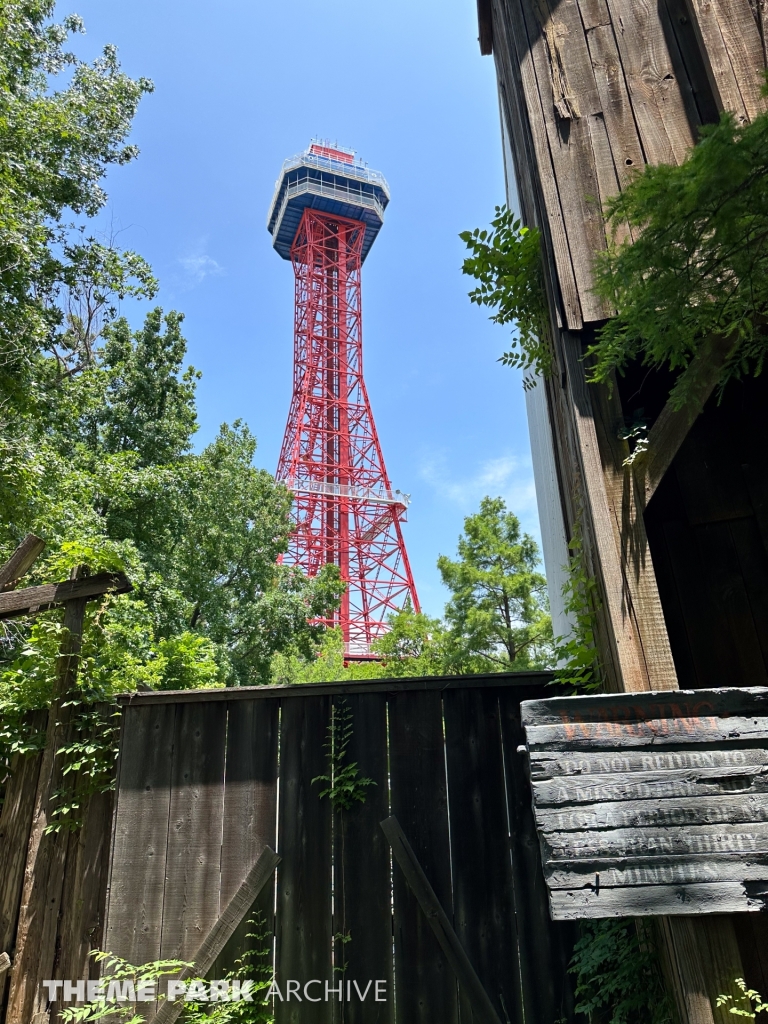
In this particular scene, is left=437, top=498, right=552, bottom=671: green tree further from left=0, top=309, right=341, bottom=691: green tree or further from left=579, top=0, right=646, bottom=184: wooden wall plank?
left=579, top=0, right=646, bottom=184: wooden wall plank

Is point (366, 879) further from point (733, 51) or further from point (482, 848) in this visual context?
point (733, 51)

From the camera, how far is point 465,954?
9.67ft

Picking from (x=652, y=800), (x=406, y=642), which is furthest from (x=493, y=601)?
(x=652, y=800)

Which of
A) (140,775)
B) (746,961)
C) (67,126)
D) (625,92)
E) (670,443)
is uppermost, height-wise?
(67,126)

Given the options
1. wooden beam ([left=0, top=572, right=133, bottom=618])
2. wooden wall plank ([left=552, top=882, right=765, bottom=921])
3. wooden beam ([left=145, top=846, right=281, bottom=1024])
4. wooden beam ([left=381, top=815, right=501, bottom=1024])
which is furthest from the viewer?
wooden beam ([left=0, top=572, right=133, bottom=618])

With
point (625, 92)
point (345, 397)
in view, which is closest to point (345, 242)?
point (345, 397)

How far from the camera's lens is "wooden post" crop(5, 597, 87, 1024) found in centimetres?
321

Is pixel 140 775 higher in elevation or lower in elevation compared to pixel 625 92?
lower

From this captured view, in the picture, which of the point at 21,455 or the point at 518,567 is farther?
the point at 518,567

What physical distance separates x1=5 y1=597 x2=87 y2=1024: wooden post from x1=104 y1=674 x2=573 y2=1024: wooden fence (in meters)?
0.41

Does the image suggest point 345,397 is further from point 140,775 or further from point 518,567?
point 140,775

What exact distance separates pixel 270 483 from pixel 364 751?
520 inches

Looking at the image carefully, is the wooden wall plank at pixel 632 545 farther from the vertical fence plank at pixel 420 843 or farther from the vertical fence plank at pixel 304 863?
the vertical fence plank at pixel 304 863

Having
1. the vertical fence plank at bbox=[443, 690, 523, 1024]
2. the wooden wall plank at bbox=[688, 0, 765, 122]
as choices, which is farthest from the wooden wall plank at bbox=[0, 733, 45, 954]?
the wooden wall plank at bbox=[688, 0, 765, 122]
